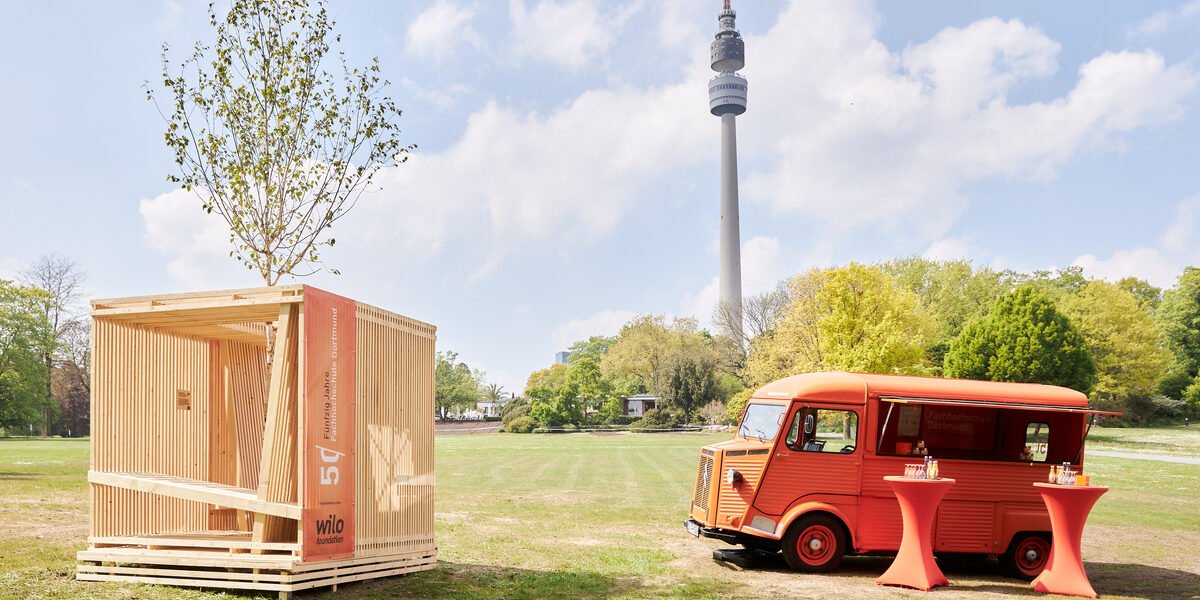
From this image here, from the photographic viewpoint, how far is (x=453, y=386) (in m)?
86.2

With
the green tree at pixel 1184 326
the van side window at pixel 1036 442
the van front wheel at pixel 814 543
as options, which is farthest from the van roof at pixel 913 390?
the green tree at pixel 1184 326

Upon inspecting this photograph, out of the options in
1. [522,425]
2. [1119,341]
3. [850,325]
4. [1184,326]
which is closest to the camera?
[850,325]

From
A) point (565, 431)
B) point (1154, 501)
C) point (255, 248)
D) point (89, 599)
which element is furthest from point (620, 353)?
point (89, 599)

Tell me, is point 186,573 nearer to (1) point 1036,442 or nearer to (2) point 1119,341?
(1) point 1036,442

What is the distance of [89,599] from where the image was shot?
833 cm

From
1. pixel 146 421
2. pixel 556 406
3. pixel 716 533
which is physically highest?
pixel 146 421

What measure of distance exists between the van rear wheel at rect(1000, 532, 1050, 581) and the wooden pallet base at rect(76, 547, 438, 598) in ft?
28.3

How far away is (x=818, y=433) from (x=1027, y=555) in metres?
3.54

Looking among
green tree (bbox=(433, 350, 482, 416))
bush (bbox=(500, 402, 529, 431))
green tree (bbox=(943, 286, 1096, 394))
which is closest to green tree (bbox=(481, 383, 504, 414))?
green tree (bbox=(433, 350, 482, 416))

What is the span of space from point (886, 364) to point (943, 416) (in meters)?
26.1

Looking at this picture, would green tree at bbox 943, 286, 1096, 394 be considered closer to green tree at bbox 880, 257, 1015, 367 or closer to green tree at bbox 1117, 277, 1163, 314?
green tree at bbox 880, 257, 1015, 367

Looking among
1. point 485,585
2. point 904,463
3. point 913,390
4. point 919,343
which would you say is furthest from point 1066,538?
point 919,343

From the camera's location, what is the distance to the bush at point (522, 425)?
217ft

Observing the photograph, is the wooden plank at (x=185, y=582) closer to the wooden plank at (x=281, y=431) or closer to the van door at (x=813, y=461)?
the wooden plank at (x=281, y=431)
